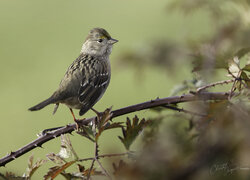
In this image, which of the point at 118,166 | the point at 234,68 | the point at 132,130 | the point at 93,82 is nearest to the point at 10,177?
the point at 132,130

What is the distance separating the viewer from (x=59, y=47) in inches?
619

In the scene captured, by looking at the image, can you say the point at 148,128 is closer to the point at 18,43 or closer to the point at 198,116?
the point at 198,116

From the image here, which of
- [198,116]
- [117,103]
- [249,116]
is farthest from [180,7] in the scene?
[117,103]

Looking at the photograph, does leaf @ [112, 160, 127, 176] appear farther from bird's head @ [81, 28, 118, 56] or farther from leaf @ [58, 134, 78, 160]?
bird's head @ [81, 28, 118, 56]

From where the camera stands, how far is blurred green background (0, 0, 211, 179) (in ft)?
35.2

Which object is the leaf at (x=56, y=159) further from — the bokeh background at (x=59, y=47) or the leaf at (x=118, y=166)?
the bokeh background at (x=59, y=47)

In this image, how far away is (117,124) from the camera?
1.62 metres

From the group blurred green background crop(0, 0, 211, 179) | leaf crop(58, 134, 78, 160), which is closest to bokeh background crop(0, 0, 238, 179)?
blurred green background crop(0, 0, 211, 179)

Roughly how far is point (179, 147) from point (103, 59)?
3.95 meters

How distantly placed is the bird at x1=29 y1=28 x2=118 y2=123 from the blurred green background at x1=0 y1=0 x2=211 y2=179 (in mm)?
3856

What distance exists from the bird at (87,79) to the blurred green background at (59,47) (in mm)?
3856

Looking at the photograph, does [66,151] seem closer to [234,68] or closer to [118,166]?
[118,166]

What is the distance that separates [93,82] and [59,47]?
38.7 feet

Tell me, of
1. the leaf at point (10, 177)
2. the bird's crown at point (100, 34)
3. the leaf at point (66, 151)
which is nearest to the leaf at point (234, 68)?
the leaf at point (66, 151)
